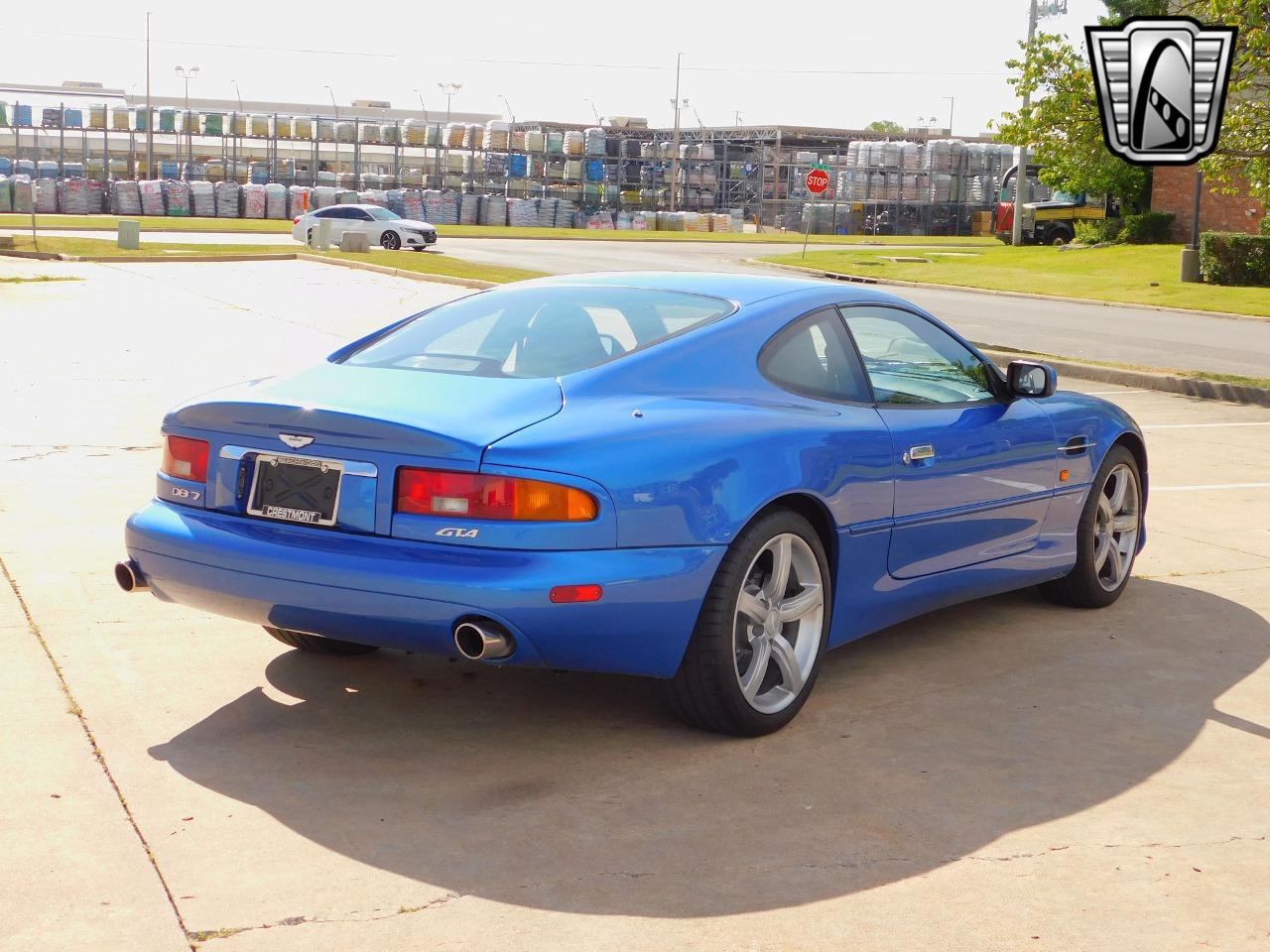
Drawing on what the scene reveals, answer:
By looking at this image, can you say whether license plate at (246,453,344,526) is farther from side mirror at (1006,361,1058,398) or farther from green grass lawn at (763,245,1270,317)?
green grass lawn at (763,245,1270,317)

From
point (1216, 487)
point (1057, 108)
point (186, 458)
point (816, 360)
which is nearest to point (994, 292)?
point (1057, 108)

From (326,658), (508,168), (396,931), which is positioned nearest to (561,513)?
(396,931)

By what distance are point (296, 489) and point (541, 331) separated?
3.55ft

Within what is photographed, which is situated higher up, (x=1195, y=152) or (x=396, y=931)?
(x=1195, y=152)

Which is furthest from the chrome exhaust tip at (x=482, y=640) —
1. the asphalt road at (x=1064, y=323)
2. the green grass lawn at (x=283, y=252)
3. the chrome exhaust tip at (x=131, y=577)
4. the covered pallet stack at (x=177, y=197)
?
the covered pallet stack at (x=177, y=197)

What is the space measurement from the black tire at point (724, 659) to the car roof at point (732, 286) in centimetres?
95

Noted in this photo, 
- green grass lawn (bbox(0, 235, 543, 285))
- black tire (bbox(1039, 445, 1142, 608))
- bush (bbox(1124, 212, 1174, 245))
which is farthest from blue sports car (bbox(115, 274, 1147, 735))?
bush (bbox(1124, 212, 1174, 245))

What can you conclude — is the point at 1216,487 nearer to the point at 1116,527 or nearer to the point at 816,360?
the point at 1116,527

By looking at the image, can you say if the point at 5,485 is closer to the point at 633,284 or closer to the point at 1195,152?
the point at 633,284

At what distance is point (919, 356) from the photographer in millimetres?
5820

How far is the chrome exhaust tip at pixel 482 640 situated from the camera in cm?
422

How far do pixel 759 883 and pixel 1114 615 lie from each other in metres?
3.29

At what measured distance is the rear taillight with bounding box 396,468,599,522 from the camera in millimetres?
4254

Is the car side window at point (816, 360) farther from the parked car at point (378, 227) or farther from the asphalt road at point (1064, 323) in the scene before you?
the parked car at point (378, 227)
